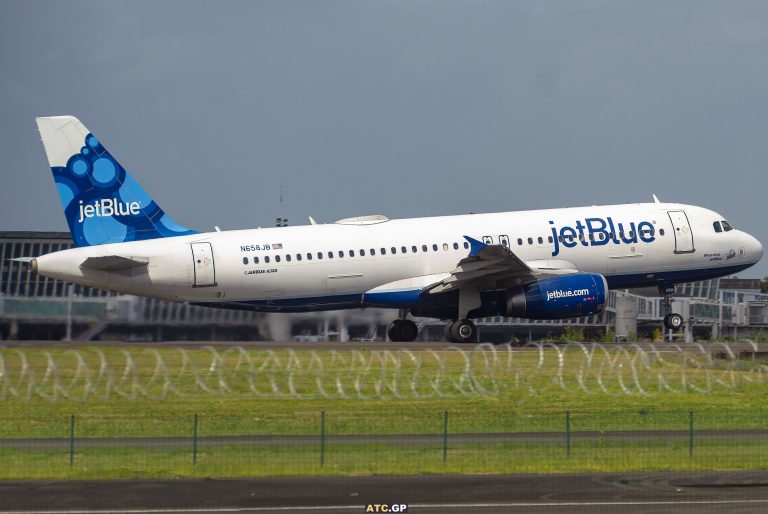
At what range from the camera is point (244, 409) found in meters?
33.2

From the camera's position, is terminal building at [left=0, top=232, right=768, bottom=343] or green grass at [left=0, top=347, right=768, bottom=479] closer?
green grass at [left=0, top=347, right=768, bottom=479]

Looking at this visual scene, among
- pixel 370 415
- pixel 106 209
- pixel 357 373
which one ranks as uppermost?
pixel 106 209

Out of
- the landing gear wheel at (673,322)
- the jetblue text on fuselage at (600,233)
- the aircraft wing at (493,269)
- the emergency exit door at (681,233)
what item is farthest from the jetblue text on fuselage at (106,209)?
the landing gear wheel at (673,322)

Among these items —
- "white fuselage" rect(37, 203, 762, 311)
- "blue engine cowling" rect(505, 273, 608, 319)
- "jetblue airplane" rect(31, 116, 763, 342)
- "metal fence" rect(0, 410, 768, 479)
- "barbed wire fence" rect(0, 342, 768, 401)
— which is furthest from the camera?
"blue engine cowling" rect(505, 273, 608, 319)

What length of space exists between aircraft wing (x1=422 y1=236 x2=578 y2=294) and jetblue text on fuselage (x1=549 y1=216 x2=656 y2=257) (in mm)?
962

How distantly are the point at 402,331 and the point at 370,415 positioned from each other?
63.9 ft

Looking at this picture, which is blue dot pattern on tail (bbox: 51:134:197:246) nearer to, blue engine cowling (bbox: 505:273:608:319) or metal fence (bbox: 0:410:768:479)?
blue engine cowling (bbox: 505:273:608:319)

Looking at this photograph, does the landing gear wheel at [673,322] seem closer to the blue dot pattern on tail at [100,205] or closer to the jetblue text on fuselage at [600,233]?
the jetblue text on fuselage at [600,233]

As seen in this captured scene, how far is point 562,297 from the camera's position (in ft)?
157

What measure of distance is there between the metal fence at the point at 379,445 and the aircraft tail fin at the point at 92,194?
53.8ft

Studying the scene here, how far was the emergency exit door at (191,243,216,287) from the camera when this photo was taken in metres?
47.0

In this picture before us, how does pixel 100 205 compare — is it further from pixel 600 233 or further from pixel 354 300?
pixel 600 233

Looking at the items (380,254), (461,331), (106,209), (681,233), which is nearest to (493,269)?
(461,331)

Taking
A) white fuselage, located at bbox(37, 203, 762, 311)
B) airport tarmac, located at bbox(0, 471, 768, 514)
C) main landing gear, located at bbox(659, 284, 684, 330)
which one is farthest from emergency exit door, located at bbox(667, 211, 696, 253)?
airport tarmac, located at bbox(0, 471, 768, 514)
